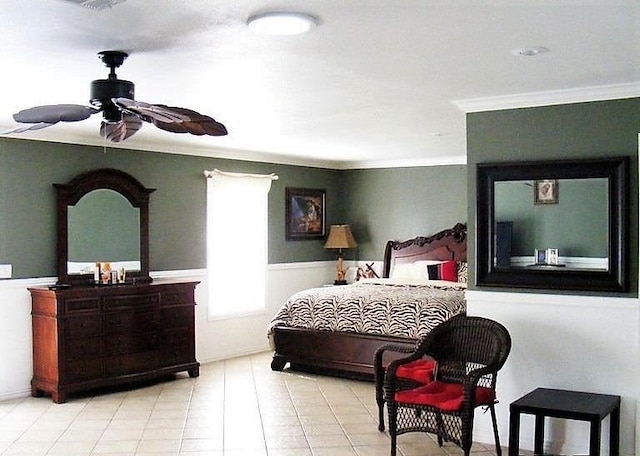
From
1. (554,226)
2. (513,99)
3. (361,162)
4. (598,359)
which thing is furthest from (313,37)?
(361,162)

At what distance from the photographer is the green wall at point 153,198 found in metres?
6.38

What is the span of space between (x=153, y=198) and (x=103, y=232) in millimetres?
709

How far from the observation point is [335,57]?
367 cm

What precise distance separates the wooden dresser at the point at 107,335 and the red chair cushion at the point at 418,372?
256cm

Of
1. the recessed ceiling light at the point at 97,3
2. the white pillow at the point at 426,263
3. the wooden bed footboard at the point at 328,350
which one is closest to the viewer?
the recessed ceiling light at the point at 97,3

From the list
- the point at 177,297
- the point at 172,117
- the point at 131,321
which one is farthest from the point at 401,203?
the point at 172,117

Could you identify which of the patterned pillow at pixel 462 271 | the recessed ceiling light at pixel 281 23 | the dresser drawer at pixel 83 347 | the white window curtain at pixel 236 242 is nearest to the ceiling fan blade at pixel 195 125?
the recessed ceiling light at pixel 281 23

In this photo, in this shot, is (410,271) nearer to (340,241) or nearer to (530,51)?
(340,241)

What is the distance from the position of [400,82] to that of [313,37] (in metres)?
1.12

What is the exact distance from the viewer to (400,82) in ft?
14.0

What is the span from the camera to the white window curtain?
8117 millimetres

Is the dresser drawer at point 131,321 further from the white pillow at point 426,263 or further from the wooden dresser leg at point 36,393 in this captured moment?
the white pillow at point 426,263

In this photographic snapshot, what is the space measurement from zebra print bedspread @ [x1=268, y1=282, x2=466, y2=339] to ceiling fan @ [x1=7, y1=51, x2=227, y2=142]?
11.7 ft

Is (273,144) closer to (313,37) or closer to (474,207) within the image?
(474,207)
